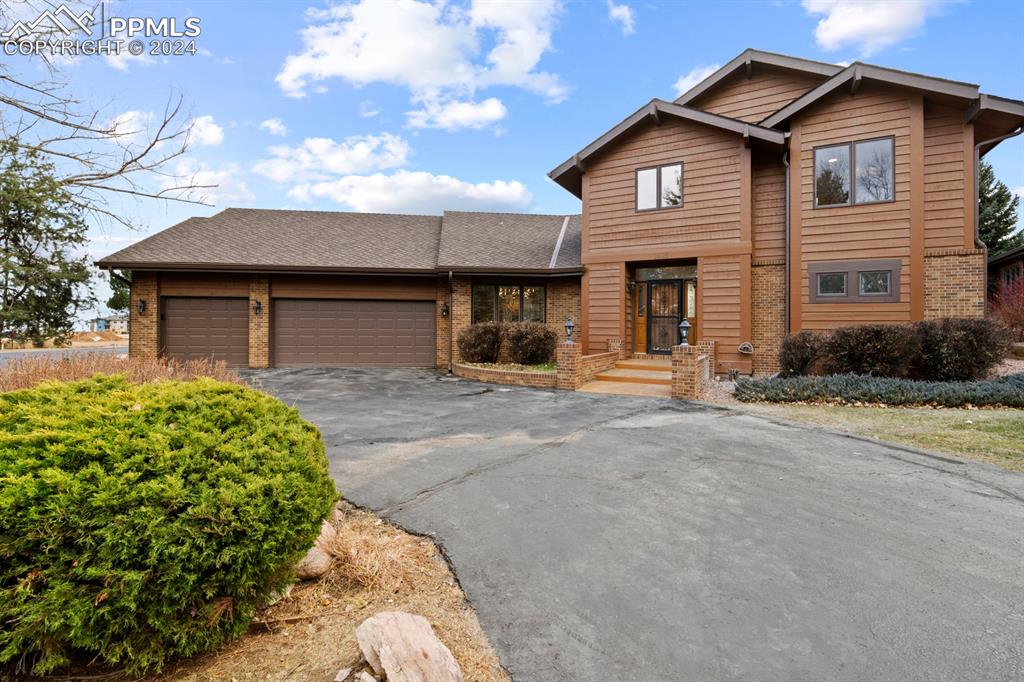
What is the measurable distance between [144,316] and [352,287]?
19.8 feet

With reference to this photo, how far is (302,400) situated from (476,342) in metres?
5.31

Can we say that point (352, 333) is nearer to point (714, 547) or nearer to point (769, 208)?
point (769, 208)

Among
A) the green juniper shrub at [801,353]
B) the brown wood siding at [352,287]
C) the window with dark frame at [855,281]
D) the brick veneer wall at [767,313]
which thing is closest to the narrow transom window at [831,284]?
the window with dark frame at [855,281]

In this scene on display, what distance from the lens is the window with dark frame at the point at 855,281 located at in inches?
413

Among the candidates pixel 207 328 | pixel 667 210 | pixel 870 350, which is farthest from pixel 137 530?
pixel 207 328

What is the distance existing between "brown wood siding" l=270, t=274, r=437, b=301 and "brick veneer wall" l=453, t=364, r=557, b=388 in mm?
3831

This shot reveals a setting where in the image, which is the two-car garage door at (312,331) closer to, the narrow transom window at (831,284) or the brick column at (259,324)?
the brick column at (259,324)

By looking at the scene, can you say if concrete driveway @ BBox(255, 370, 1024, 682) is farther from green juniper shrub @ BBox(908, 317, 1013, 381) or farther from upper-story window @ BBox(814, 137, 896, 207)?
upper-story window @ BBox(814, 137, 896, 207)

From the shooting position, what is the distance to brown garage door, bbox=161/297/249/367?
1475 centimetres

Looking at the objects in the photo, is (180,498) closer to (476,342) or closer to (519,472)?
(519,472)

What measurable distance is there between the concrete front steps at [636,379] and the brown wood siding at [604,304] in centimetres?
97

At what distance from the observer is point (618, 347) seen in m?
12.7

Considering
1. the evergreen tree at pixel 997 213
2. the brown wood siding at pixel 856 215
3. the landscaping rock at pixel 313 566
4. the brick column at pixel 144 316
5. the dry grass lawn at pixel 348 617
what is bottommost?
the dry grass lawn at pixel 348 617

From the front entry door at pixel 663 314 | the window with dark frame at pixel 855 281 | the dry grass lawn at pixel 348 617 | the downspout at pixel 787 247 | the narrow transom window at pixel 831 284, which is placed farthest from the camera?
the front entry door at pixel 663 314
